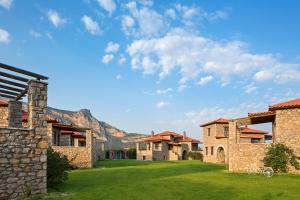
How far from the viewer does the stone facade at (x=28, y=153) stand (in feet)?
40.8

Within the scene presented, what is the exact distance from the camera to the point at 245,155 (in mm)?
25109

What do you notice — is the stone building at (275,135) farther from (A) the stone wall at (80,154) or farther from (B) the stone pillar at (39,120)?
(B) the stone pillar at (39,120)

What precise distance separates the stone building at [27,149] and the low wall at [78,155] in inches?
614

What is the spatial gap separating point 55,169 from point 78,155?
14.7 m

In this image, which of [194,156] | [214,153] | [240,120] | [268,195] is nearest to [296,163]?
[240,120]

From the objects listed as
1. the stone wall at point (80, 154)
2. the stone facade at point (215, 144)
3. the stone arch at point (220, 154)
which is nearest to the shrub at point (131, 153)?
the stone facade at point (215, 144)

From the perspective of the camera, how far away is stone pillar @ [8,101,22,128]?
17344 mm

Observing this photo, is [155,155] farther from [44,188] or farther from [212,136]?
[44,188]

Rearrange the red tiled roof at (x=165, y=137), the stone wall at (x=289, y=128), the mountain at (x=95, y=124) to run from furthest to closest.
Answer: the mountain at (x=95, y=124), the red tiled roof at (x=165, y=137), the stone wall at (x=289, y=128)

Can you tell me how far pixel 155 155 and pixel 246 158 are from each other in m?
34.8

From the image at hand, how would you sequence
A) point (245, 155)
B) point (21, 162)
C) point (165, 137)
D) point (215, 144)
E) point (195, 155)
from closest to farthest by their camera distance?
point (21, 162), point (245, 155), point (215, 144), point (195, 155), point (165, 137)

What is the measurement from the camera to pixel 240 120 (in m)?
26.0

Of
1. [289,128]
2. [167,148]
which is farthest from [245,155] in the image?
[167,148]

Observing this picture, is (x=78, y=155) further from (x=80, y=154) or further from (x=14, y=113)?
(x=14, y=113)
